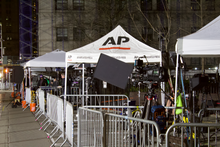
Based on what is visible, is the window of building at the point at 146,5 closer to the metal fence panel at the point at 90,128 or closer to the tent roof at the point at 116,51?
the tent roof at the point at 116,51

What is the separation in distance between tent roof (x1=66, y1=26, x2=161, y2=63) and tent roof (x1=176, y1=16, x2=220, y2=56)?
332cm

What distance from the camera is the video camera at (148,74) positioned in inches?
227

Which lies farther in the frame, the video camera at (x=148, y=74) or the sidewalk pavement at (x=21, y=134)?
the sidewalk pavement at (x=21, y=134)

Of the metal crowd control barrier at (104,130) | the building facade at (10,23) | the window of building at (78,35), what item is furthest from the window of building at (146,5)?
the building facade at (10,23)

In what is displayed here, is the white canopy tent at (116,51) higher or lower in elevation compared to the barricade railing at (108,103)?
higher

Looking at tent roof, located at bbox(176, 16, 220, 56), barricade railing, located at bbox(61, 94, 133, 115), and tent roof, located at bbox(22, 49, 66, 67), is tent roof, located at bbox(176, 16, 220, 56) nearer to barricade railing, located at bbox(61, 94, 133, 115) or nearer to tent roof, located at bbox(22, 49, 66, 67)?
barricade railing, located at bbox(61, 94, 133, 115)

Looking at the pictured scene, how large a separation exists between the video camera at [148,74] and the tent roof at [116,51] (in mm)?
2771

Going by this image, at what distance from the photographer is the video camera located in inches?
227

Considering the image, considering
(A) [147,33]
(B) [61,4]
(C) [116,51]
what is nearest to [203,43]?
(C) [116,51]

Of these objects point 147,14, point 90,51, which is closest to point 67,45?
point 147,14

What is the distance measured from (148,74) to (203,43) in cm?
136

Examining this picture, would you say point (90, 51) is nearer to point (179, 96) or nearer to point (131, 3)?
point (179, 96)

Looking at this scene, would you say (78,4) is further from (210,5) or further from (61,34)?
(210,5)

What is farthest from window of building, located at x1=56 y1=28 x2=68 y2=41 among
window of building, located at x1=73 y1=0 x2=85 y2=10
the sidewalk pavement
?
the sidewalk pavement
